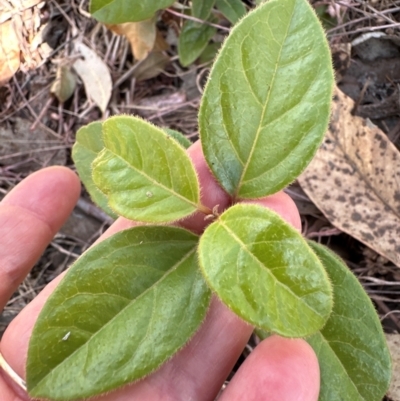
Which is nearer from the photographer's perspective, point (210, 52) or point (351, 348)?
point (351, 348)

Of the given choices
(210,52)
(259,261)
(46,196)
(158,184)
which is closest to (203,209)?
(158,184)

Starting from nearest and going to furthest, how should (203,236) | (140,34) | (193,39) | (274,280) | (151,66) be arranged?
(274,280) → (203,236) → (193,39) → (140,34) → (151,66)

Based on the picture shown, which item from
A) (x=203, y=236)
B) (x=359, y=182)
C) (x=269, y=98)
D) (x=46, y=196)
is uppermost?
(x=269, y=98)

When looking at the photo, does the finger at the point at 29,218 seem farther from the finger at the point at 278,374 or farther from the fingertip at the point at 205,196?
the finger at the point at 278,374

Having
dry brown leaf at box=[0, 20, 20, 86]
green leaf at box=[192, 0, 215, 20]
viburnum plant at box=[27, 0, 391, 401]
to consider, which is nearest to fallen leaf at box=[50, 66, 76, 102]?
dry brown leaf at box=[0, 20, 20, 86]

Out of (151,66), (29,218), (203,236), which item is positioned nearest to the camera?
(203,236)

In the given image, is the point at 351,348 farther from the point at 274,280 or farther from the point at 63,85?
the point at 63,85

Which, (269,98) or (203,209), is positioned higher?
(269,98)

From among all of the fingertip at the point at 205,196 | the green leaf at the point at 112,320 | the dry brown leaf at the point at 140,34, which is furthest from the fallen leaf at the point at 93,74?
the green leaf at the point at 112,320
